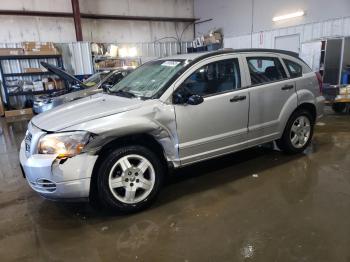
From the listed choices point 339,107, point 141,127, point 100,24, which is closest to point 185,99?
point 141,127

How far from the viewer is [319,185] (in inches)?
132

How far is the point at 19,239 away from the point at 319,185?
322 cm

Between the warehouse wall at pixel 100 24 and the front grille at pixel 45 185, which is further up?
the warehouse wall at pixel 100 24

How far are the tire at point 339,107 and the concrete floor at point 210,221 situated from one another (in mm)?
4033

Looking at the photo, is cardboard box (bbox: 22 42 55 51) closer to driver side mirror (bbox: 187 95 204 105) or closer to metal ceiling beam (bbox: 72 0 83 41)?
metal ceiling beam (bbox: 72 0 83 41)

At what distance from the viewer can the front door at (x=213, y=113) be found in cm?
311

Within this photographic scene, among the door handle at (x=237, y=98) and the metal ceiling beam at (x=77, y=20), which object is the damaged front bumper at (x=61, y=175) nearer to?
the door handle at (x=237, y=98)

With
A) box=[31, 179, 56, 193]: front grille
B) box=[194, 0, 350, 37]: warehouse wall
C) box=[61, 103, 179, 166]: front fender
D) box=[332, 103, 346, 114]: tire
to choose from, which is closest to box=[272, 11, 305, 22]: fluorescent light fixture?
box=[194, 0, 350, 37]: warehouse wall

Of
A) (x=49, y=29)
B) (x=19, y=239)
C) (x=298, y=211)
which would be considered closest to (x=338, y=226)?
(x=298, y=211)

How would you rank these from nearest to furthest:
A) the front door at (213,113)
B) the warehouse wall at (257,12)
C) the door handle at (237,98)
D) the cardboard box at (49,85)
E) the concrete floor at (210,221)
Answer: the concrete floor at (210,221)
the front door at (213,113)
the door handle at (237,98)
the warehouse wall at (257,12)
the cardboard box at (49,85)

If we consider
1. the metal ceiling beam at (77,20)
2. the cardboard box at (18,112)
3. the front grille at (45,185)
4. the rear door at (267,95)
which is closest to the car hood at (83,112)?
the front grille at (45,185)

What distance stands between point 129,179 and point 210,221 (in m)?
0.88

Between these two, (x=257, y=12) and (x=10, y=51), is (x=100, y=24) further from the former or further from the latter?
(x=257, y=12)

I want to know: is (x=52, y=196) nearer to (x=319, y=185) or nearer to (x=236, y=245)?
(x=236, y=245)
